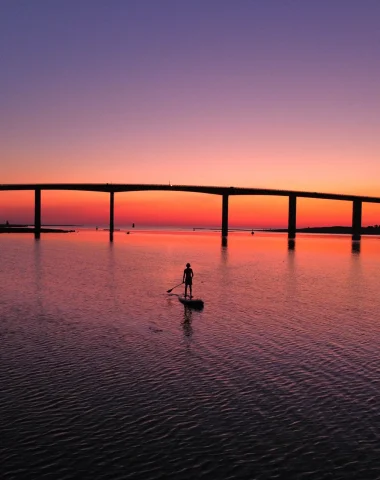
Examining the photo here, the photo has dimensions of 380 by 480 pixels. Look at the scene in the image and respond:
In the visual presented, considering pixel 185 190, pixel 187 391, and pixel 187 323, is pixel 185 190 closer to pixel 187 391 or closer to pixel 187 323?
pixel 187 323

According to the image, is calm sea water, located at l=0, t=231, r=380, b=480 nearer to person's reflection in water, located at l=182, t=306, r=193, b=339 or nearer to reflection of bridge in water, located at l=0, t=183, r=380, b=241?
person's reflection in water, located at l=182, t=306, r=193, b=339

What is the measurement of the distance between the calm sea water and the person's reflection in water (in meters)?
0.11

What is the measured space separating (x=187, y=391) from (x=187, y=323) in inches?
456

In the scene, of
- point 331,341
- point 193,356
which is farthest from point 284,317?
point 193,356

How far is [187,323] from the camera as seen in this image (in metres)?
27.5

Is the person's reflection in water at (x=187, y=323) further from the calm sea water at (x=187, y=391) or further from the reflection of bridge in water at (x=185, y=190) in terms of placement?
the reflection of bridge in water at (x=185, y=190)

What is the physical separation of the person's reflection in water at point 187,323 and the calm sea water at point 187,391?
11 centimetres

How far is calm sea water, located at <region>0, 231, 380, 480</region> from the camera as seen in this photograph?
11.3 metres

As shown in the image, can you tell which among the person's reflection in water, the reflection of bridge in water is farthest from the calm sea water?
the reflection of bridge in water

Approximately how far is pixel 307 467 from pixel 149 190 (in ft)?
552

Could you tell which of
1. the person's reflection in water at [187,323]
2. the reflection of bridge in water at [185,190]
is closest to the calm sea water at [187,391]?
the person's reflection in water at [187,323]

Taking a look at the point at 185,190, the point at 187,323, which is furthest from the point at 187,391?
the point at 185,190

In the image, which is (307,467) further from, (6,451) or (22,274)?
(22,274)

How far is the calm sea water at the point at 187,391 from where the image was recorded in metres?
11.3
